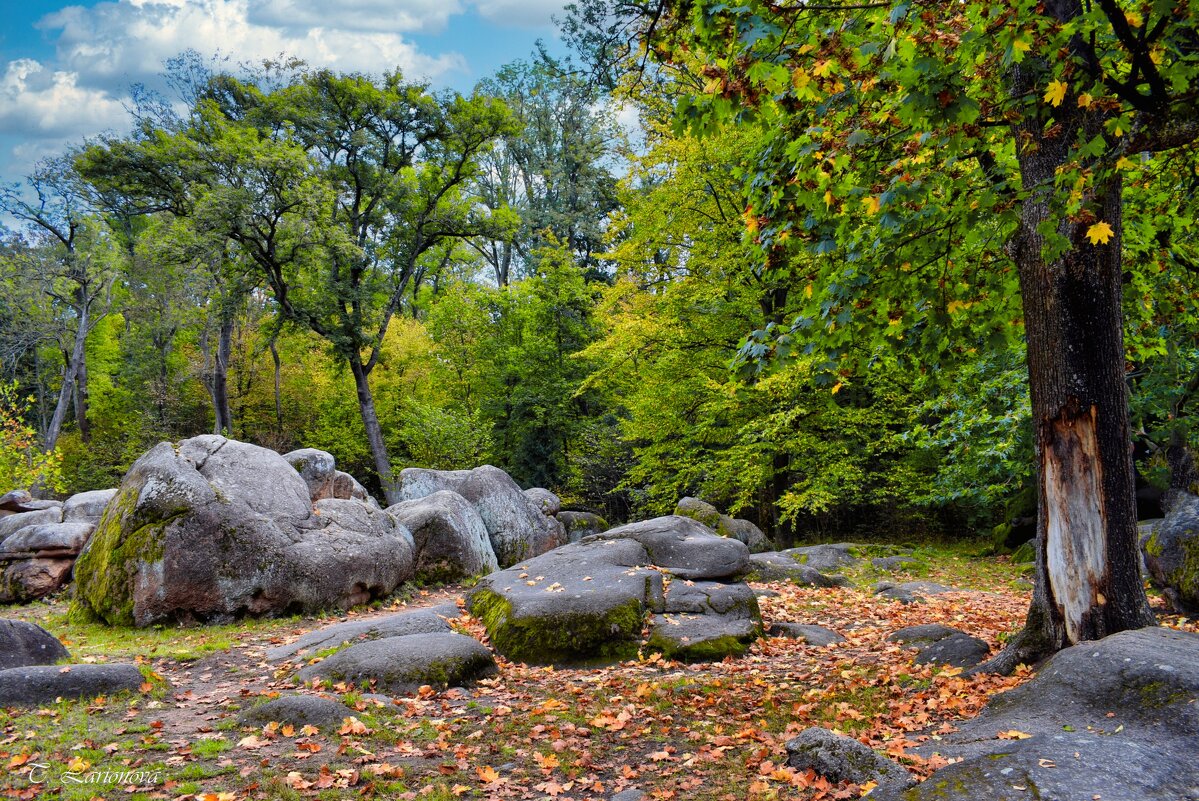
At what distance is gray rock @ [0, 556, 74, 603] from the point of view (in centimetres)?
1313

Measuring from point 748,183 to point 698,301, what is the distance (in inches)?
470

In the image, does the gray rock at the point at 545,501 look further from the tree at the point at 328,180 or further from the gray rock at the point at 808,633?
the gray rock at the point at 808,633

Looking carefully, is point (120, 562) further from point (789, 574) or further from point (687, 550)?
point (789, 574)

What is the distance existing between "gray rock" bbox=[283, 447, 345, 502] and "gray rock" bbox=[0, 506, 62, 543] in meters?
4.74

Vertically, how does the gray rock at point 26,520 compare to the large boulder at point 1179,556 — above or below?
above

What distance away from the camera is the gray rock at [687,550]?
11016mm

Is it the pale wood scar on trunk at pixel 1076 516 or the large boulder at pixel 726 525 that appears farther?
the large boulder at pixel 726 525

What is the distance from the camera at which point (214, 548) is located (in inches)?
417

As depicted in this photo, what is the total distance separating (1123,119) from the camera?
4766 mm

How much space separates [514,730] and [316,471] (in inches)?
455

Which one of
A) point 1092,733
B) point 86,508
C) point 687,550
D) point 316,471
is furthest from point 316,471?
point 1092,733

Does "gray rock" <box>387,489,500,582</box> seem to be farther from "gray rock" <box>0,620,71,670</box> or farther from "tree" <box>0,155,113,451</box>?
"tree" <box>0,155,113,451</box>

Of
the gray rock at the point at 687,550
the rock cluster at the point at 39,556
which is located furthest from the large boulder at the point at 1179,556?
the rock cluster at the point at 39,556

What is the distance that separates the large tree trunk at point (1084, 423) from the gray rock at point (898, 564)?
9.72 metres
